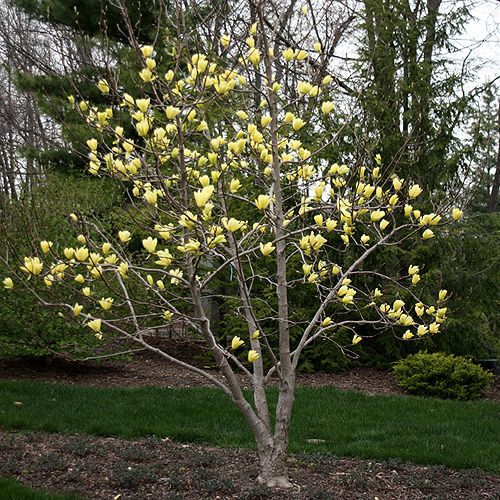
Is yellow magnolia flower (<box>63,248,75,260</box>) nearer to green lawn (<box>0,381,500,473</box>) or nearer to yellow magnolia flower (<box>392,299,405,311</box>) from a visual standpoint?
yellow magnolia flower (<box>392,299,405,311</box>)

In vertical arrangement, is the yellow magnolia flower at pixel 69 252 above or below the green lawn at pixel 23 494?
above

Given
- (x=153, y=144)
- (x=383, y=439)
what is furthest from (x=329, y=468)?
(x=153, y=144)

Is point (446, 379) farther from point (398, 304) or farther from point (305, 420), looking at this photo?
point (398, 304)

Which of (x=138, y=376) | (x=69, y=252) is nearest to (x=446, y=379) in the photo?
(x=138, y=376)

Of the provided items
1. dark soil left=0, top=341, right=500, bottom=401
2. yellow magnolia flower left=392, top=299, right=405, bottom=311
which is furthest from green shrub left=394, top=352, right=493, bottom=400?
yellow magnolia flower left=392, top=299, right=405, bottom=311

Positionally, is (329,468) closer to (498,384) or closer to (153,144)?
(153,144)

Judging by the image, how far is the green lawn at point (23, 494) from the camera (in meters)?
3.34

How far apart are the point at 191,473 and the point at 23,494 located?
96 cm

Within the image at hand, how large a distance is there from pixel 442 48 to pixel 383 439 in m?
7.35

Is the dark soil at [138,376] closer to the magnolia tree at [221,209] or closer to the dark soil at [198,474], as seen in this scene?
the dark soil at [198,474]

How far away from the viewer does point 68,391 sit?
6656 millimetres

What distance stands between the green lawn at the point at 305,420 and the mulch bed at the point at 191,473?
0.22m

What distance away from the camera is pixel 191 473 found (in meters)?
3.86

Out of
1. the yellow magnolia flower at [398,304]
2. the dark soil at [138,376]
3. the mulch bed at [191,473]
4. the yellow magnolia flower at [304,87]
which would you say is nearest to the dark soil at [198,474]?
the mulch bed at [191,473]
